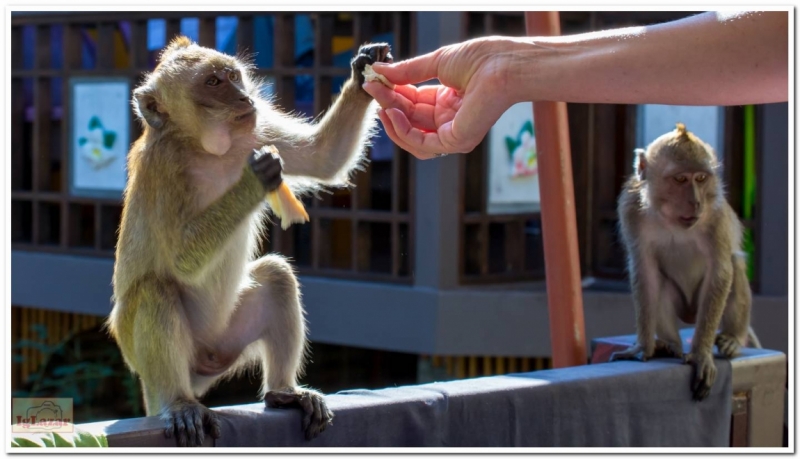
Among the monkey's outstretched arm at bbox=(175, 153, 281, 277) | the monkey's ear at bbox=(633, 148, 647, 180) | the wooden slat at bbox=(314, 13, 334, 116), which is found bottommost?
the monkey's outstretched arm at bbox=(175, 153, 281, 277)

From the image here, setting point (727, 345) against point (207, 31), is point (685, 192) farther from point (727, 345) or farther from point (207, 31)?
point (207, 31)

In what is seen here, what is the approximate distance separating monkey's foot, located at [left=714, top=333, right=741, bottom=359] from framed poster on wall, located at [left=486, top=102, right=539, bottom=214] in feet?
8.92

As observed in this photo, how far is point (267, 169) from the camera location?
9.92 ft

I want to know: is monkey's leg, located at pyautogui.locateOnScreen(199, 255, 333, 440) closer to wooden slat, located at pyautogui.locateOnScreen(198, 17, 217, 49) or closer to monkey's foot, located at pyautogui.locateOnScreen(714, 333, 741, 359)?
monkey's foot, located at pyautogui.locateOnScreen(714, 333, 741, 359)

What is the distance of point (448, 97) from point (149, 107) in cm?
105

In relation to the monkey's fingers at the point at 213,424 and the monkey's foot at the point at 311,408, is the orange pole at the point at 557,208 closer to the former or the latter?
the monkey's foot at the point at 311,408

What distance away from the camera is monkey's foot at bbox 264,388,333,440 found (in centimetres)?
293

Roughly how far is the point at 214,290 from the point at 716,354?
Answer: 6.93 ft

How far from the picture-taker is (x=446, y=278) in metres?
6.53

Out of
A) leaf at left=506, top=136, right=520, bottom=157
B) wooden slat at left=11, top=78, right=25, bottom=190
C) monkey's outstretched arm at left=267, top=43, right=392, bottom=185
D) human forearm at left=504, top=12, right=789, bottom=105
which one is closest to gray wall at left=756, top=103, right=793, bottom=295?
leaf at left=506, top=136, right=520, bottom=157

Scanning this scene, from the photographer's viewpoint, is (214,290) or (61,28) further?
(61,28)

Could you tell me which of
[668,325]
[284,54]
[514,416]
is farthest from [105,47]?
[514,416]
